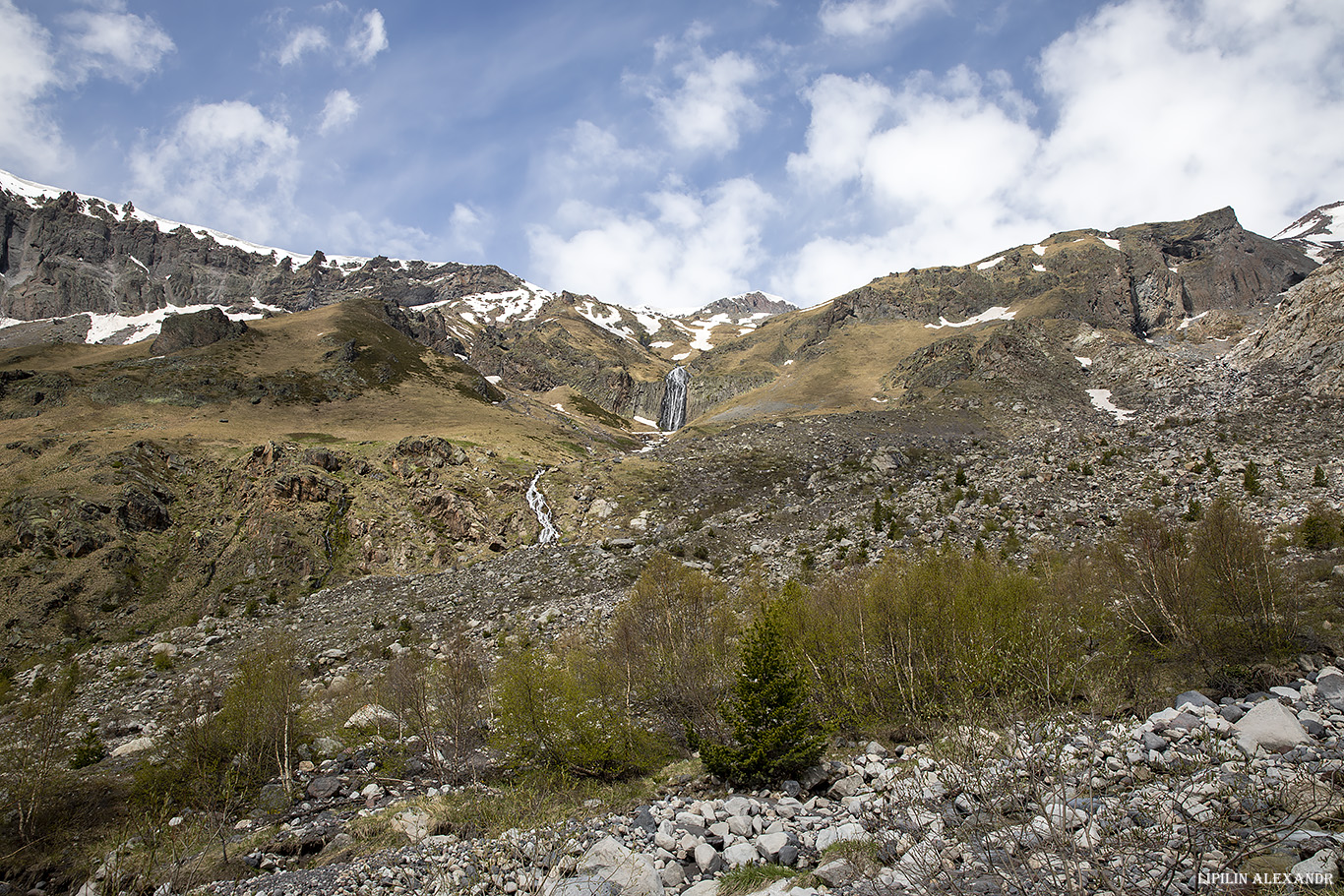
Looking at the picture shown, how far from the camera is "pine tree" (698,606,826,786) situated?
16031 mm

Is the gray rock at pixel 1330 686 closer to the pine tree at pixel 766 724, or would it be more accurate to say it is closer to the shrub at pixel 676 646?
the pine tree at pixel 766 724

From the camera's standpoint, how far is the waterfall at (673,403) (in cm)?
13262

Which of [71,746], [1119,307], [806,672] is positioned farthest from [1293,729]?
[1119,307]

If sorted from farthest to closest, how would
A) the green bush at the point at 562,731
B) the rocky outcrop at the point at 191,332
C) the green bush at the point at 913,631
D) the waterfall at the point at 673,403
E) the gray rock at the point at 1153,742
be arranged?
the waterfall at the point at 673,403
the rocky outcrop at the point at 191,332
the green bush at the point at 913,631
the green bush at the point at 562,731
the gray rock at the point at 1153,742

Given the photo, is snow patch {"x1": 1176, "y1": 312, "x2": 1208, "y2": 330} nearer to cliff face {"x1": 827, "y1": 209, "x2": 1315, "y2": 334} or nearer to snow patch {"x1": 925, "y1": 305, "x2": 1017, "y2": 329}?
cliff face {"x1": 827, "y1": 209, "x2": 1315, "y2": 334}

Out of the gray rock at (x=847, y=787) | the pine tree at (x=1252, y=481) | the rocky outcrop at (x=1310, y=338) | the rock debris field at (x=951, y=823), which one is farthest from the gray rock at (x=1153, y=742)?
the rocky outcrop at (x=1310, y=338)

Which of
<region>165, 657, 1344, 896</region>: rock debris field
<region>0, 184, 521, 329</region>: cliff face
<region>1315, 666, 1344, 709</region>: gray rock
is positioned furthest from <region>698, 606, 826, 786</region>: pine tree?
<region>0, 184, 521, 329</region>: cliff face

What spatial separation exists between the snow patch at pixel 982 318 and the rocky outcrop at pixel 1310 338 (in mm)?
49423

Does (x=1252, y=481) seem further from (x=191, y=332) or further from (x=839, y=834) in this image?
(x=191, y=332)

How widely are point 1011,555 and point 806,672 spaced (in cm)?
1835

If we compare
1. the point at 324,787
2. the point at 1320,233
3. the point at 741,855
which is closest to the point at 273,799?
the point at 324,787

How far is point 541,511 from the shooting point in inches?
2062

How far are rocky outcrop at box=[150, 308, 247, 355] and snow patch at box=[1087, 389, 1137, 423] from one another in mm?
134002

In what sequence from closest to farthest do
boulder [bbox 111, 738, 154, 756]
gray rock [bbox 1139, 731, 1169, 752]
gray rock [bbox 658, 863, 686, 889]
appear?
1. gray rock [bbox 658, 863, 686, 889]
2. gray rock [bbox 1139, 731, 1169, 752]
3. boulder [bbox 111, 738, 154, 756]
